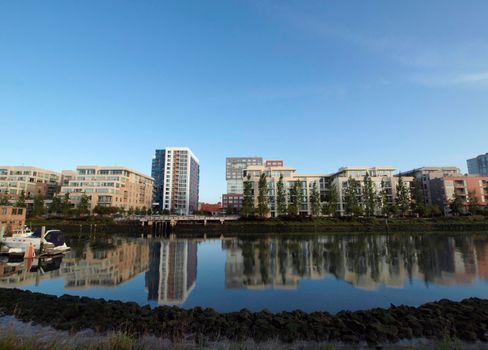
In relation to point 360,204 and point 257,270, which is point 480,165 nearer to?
point 360,204

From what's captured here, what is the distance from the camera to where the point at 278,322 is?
1141cm

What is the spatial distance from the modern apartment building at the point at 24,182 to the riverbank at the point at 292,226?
4328 centimetres

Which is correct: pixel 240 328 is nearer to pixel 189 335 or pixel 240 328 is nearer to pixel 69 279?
pixel 189 335

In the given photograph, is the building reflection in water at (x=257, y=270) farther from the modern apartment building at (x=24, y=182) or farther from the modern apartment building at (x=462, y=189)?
the modern apartment building at (x=24, y=182)

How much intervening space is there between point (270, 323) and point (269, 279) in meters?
10.2

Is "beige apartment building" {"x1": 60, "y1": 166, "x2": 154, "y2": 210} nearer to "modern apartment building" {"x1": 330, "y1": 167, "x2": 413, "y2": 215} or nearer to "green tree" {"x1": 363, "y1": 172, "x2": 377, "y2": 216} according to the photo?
"modern apartment building" {"x1": 330, "y1": 167, "x2": 413, "y2": 215}

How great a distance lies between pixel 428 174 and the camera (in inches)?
4318

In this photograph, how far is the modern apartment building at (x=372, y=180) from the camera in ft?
321

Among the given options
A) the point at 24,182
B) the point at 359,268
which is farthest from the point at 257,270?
the point at 24,182

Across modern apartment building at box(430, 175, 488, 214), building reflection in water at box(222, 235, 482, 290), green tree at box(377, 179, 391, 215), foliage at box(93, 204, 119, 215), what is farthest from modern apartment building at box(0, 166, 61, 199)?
modern apartment building at box(430, 175, 488, 214)

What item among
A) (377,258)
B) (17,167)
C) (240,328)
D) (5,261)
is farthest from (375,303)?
(17,167)

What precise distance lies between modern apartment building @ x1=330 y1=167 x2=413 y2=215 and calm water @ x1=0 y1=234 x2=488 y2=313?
66380 mm

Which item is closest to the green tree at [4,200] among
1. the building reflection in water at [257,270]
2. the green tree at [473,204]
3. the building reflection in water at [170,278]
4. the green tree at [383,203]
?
the building reflection in water at [257,270]

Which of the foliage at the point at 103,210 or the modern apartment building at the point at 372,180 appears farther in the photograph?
the modern apartment building at the point at 372,180
